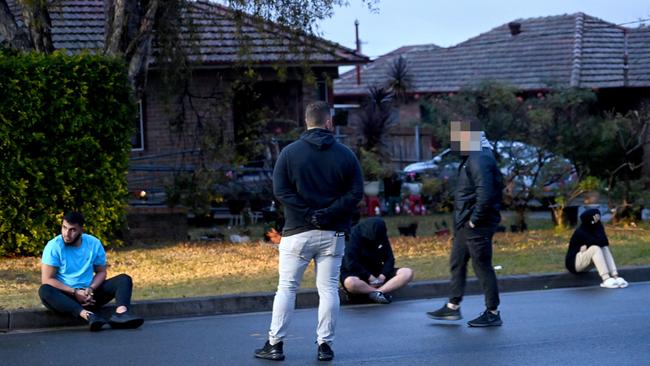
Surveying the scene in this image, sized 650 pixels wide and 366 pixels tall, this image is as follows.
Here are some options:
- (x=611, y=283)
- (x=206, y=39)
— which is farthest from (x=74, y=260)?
(x=206, y=39)

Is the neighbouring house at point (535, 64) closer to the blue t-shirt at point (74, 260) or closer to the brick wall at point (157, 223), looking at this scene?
the brick wall at point (157, 223)

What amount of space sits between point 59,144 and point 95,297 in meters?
5.05

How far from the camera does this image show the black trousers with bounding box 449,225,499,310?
32.6 feet

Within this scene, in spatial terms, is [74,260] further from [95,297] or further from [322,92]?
[322,92]

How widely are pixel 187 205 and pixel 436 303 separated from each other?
718 centimetres

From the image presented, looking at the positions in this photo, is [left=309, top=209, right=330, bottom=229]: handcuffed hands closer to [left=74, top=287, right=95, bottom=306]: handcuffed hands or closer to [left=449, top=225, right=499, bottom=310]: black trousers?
[left=449, top=225, right=499, bottom=310]: black trousers

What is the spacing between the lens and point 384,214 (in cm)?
2400

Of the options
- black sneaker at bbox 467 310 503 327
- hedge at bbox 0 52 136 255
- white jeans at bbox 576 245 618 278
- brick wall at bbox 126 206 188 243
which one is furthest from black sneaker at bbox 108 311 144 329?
brick wall at bbox 126 206 188 243

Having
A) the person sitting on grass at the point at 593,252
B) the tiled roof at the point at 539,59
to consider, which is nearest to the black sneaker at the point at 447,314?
the person sitting on grass at the point at 593,252

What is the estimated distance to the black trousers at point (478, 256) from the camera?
9.93 m

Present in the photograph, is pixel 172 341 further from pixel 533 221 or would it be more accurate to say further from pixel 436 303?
pixel 533 221

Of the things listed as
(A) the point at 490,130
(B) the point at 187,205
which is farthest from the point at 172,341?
(A) the point at 490,130

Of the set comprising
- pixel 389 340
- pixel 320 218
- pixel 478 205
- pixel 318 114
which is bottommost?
pixel 389 340

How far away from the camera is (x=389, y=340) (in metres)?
9.44
